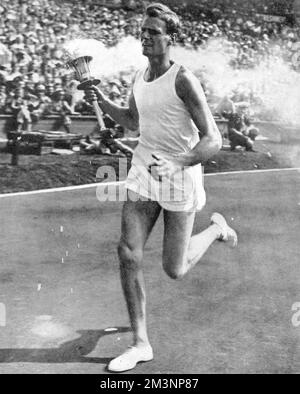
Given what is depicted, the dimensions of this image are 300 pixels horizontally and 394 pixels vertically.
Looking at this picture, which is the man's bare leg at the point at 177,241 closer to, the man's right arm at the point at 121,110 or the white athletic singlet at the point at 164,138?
the white athletic singlet at the point at 164,138

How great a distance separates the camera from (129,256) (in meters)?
3.83

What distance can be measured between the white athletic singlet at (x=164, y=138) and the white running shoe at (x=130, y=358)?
75cm

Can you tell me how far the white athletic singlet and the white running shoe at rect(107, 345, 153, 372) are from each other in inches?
29.6

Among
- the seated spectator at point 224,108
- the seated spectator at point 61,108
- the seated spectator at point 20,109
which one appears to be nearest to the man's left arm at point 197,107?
the seated spectator at point 20,109

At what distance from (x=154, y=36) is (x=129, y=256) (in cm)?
112

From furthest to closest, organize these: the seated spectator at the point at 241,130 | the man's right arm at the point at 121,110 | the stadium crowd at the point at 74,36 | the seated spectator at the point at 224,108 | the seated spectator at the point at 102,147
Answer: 1. the seated spectator at the point at 224,108
2. the seated spectator at the point at 241,130
3. the seated spectator at the point at 102,147
4. the stadium crowd at the point at 74,36
5. the man's right arm at the point at 121,110

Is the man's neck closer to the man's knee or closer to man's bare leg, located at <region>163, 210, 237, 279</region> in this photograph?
man's bare leg, located at <region>163, 210, 237, 279</region>

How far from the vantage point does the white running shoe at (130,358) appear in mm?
3750

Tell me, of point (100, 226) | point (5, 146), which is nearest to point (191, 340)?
point (100, 226)

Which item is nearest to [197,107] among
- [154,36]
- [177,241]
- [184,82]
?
[184,82]

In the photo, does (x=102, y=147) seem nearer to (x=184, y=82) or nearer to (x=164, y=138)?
(x=164, y=138)

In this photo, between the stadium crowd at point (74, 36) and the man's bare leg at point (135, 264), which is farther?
the stadium crowd at point (74, 36)

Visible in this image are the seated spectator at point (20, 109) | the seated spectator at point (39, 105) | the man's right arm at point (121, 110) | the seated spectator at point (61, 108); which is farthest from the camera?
the seated spectator at point (61, 108)

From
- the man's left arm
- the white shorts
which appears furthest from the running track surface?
the man's left arm
